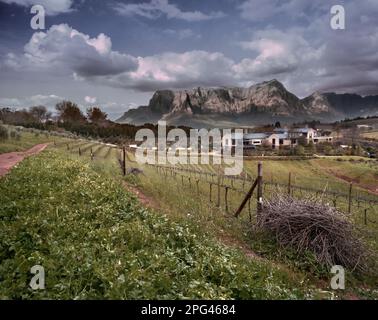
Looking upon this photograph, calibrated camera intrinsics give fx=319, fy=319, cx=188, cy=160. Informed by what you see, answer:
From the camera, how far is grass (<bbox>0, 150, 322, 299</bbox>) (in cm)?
436

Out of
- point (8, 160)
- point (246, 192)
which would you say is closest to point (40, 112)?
point (8, 160)

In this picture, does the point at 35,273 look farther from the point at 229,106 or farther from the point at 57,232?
the point at 229,106

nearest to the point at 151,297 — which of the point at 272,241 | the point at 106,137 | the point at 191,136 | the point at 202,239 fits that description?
the point at 202,239

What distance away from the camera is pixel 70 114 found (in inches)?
3460

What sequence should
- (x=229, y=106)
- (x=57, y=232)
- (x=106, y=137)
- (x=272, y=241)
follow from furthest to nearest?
(x=229, y=106) → (x=106, y=137) → (x=272, y=241) → (x=57, y=232)

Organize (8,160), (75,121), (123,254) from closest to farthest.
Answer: (123,254)
(8,160)
(75,121)

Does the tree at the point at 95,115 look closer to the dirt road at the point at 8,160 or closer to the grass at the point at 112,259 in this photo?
the dirt road at the point at 8,160

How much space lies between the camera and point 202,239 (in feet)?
24.9

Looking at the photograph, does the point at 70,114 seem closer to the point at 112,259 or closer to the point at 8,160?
the point at 8,160

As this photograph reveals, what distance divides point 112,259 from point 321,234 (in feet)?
21.8

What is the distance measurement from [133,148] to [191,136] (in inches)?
1088

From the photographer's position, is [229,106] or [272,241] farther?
[229,106]

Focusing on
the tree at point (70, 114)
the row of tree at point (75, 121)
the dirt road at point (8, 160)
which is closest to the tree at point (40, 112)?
the row of tree at point (75, 121)

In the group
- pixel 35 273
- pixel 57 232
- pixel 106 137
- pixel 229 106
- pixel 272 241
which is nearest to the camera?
pixel 35 273
